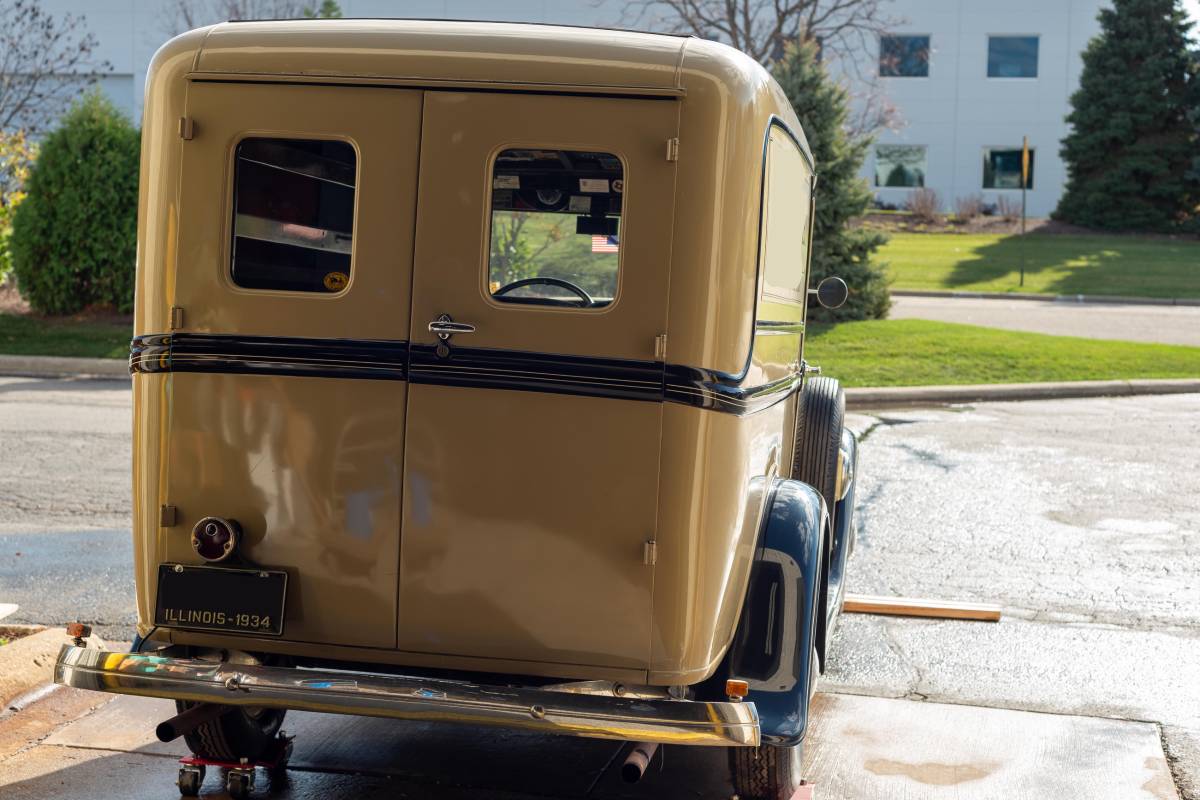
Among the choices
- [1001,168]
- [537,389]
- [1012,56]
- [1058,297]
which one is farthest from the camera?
[1001,168]

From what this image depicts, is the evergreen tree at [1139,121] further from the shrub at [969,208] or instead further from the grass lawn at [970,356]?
the grass lawn at [970,356]

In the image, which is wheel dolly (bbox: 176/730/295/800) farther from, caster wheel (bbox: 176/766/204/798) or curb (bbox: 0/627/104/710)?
curb (bbox: 0/627/104/710)

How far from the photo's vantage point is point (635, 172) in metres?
3.63

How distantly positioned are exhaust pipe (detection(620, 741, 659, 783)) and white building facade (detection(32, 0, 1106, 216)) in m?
38.7

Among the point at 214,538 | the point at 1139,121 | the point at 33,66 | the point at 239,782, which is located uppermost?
the point at 1139,121

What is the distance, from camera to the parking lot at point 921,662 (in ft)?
14.6

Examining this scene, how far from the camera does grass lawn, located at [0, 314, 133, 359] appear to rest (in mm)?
14984

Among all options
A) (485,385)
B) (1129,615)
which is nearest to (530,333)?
(485,385)

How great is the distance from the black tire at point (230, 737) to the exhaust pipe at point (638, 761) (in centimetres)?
135

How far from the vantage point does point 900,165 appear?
43000 mm

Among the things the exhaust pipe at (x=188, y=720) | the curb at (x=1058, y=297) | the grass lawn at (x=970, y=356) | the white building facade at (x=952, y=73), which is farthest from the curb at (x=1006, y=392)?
the white building facade at (x=952, y=73)

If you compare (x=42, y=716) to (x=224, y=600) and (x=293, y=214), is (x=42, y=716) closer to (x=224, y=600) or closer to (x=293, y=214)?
(x=224, y=600)

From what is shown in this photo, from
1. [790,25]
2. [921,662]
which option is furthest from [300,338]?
[790,25]

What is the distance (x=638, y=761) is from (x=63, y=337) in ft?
45.5
